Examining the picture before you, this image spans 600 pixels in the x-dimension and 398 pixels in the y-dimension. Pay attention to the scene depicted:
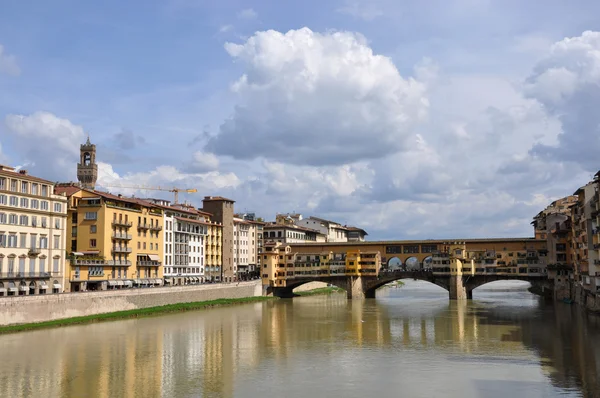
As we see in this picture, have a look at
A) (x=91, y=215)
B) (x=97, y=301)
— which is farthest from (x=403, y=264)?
(x=97, y=301)

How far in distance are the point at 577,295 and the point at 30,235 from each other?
67126 mm

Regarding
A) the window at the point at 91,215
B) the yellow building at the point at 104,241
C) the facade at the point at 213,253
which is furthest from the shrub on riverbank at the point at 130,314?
the facade at the point at 213,253

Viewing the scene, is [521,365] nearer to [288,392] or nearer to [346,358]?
[346,358]

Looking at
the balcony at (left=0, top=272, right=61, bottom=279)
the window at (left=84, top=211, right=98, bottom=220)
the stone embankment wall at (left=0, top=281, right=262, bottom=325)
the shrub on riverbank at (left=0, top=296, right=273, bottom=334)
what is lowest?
the shrub on riverbank at (left=0, top=296, right=273, bottom=334)

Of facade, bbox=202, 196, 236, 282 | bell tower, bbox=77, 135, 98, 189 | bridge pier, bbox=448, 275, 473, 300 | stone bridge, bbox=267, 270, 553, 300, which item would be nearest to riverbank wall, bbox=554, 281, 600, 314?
stone bridge, bbox=267, 270, 553, 300

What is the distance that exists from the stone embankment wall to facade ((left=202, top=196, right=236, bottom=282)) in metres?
17.9

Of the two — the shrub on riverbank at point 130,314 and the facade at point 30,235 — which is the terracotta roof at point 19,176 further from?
the shrub on riverbank at point 130,314

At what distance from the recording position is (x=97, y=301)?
6638 cm

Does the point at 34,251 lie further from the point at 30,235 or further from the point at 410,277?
the point at 410,277

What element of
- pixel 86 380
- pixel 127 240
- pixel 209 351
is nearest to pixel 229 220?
pixel 127 240

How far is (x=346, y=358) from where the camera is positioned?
4359 centimetres

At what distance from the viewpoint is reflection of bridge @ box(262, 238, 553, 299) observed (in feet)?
321

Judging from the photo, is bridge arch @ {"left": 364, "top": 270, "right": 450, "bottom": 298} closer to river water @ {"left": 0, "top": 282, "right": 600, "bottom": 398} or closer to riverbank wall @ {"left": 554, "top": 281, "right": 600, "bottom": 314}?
riverbank wall @ {"left": 554, "top": 281, "right": 600, "bottom": 314}

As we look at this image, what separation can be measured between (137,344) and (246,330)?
1302 centimetres
